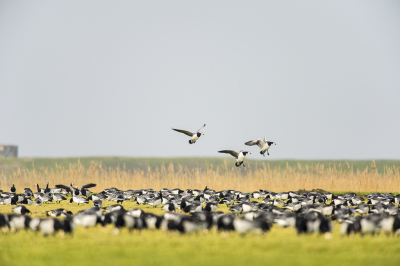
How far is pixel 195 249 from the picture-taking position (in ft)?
29.8

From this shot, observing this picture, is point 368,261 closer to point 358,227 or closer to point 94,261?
point 358,227

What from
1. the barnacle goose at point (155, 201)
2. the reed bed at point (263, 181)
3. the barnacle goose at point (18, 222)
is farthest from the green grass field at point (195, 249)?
the reed bed at point (263, 181)

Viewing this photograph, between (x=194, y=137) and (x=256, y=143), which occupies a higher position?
(x=194, y=137)

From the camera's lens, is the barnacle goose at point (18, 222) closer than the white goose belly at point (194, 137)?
Yes

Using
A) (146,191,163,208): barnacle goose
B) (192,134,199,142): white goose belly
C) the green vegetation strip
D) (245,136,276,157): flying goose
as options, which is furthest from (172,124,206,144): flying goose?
the green vegetation strip

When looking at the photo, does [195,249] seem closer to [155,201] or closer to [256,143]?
[155,201]

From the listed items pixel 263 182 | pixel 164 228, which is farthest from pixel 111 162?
pixel 164 228

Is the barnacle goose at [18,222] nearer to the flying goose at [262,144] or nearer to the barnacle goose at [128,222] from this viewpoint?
the barnacle goose at [128,222]

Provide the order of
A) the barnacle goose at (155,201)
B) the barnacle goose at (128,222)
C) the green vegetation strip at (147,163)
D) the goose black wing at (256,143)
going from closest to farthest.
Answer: the barnacle goose at (128,222)
the barnacle goose at (155,201)
the goose black wing at (256,143)
the green vegetation strip at (147,163)

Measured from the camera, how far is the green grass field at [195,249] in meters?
8.34

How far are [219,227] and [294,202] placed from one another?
26.3ft

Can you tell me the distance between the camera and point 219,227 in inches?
448

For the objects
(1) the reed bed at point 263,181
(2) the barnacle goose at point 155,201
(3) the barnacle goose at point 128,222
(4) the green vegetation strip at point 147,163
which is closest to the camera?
(3) the barnacle goose at point 128,222

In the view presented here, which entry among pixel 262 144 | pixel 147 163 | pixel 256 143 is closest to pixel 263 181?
pixel 262 144
